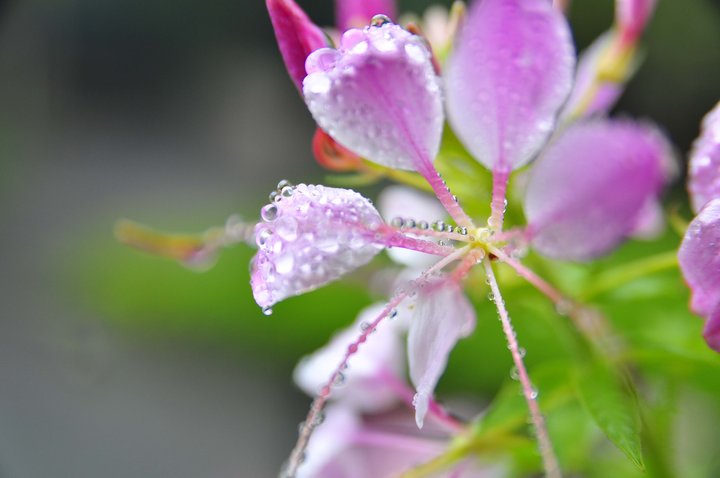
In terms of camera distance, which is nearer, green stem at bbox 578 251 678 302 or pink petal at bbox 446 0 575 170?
pink petal at bbox 446 0 575 170

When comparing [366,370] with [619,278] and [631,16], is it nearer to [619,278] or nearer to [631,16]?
[619,278]

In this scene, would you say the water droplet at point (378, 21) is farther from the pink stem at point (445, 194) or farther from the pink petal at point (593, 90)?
the pink petal at point (593, 90)

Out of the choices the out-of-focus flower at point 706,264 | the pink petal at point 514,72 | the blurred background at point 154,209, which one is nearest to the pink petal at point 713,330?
the out-of-focus flower at point 706,264

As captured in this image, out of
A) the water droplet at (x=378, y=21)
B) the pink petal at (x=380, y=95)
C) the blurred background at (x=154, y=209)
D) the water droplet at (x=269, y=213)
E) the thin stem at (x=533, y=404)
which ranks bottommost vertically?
the blurred background at (x=154, y=209)

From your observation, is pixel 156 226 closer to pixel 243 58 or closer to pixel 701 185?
pixel 243 58

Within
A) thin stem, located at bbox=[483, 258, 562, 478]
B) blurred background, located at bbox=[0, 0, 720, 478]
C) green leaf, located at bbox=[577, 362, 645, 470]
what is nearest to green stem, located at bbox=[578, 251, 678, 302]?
green leaf, located at bbox=[577, 362, 645, 470]

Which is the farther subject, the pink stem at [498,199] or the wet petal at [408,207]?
the wet petal at [408,207]

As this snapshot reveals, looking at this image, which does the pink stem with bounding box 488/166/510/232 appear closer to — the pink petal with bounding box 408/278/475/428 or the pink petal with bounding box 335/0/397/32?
the pink petal with bounding box 408/278/475/428
